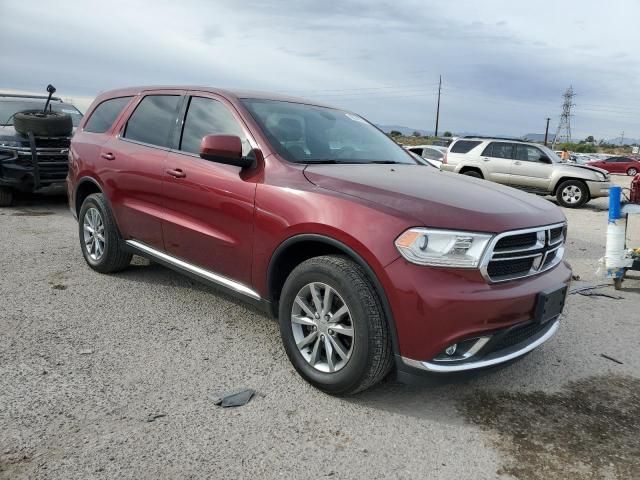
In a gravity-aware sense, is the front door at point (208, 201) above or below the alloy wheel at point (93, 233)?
above

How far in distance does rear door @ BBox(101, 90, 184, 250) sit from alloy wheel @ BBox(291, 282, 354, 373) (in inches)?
63.8

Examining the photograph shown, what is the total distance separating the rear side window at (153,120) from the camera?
4258 mm

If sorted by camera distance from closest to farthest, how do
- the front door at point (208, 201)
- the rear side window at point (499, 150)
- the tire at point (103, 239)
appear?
the front door at point (208, 201) → the tire at point (103, 239) → the rear side window at point (499, 150)

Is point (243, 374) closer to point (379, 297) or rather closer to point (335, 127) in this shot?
point (379, 297)

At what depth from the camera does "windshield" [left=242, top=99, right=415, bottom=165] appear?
3.58 meters

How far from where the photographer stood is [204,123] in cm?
395

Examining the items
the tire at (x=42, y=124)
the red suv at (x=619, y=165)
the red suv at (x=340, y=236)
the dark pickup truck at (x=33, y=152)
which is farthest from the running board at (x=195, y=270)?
the red suv at (x=619, y=165)

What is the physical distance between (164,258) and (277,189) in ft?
4.84

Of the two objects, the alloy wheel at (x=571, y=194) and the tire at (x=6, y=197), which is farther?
the alloy wheel at (x=571, y=194)

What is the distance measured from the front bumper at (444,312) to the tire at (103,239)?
304cm

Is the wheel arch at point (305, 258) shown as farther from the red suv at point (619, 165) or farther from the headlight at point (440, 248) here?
the red suv at point (619, 165)

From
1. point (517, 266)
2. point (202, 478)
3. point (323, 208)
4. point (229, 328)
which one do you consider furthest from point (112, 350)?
point (517, 266)

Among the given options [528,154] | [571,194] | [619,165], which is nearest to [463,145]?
[528,154]

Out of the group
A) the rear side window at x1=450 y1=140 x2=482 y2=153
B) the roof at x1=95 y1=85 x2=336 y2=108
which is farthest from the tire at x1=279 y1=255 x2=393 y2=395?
the rear side window at x1=450 y1=140 x2=482 y2=153
